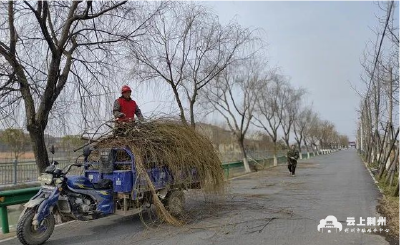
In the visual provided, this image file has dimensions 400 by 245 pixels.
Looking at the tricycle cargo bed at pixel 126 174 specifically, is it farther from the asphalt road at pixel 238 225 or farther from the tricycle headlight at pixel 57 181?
the tricycle headlight at pixel 57 181

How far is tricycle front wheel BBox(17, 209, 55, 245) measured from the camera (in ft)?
19.1

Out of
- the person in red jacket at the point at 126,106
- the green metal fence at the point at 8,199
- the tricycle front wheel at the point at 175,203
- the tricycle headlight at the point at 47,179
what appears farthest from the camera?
the person in red jacket at the point at 126,106

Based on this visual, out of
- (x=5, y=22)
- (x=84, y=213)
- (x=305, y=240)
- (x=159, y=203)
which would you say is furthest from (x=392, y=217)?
(x=5, y=22)

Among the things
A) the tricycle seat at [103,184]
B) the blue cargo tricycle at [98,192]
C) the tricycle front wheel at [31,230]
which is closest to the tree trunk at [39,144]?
the blue cargo tricycle at [98,192]

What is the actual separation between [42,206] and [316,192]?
9396 mm

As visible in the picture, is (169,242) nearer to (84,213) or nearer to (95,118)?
(84,213)

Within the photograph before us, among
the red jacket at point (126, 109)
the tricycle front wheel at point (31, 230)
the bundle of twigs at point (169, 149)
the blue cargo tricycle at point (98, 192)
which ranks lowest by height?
the tricycle front wheel at point (31, 230)

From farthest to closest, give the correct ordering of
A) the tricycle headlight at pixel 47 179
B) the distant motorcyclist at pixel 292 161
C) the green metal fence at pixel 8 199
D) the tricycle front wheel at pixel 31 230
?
the distant motorcyclist at pixel 292 161 < the green metal fence at pixel 8 199 < the tricycle headlight at pixel 47 179 < the tricycle front wheel at pixel 31 230

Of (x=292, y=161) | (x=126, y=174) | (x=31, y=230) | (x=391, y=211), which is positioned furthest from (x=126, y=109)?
(x=292, y=161)

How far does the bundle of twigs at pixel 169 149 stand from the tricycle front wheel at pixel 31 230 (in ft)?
5.87

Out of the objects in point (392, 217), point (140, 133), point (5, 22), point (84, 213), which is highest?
point (5, 22)

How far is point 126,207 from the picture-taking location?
7203 millimetres

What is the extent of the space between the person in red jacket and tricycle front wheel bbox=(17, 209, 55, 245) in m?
2.65

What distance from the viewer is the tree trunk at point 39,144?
29.9 feet
